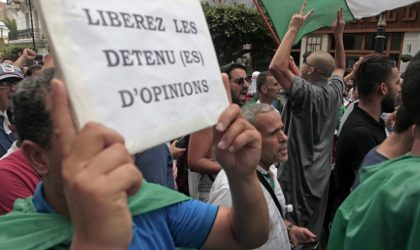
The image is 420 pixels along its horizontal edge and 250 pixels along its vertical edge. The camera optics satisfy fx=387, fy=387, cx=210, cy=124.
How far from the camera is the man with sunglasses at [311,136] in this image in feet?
10.3

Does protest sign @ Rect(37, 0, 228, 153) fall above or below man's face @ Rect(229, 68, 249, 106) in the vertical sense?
above

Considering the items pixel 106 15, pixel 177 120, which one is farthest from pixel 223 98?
pixel 106 15

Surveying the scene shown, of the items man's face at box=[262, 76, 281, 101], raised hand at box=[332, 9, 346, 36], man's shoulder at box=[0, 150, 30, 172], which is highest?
man's shoulder at box=[0, 150, 30, 172]

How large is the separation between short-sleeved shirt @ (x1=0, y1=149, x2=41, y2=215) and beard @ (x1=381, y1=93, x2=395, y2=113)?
8.65 ft

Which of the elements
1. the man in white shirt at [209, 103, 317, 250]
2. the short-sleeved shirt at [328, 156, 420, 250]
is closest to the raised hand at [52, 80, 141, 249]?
the short-sleeved shirt at [328, 156, 420, 250]

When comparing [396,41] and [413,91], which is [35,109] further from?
[396,41]

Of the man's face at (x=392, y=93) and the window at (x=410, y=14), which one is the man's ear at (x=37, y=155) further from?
the window at (x=410, y=14)

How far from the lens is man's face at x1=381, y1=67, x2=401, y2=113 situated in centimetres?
308

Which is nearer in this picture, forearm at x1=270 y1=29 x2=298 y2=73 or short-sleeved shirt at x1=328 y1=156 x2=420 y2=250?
short-sleeved shirt at x1=328 y1=156 x2=420 y2=250

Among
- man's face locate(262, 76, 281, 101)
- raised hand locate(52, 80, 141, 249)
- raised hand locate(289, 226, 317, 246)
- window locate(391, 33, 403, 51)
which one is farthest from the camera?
window locate(391, 33, 403, 51)

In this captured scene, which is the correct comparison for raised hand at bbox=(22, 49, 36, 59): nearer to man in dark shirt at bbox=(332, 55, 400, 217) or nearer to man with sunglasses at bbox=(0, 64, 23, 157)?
man with sunglasses at bbox=(0, 64, 23, 157)

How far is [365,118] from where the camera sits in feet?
9.70

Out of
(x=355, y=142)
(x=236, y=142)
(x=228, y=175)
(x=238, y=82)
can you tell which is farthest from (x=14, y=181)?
(x=238, y=82)

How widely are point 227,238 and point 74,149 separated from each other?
2.80 ft
